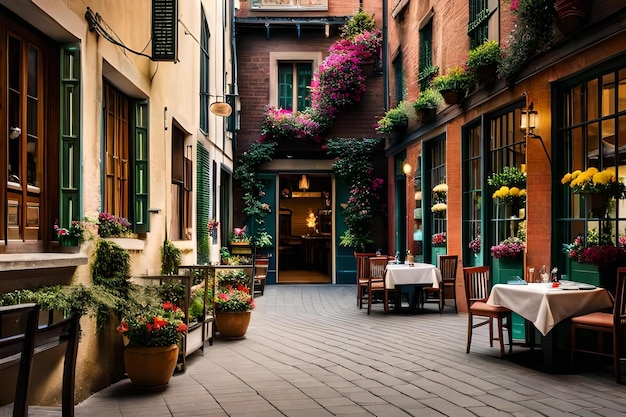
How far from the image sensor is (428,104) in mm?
11758

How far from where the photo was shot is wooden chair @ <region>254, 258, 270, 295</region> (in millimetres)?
14227

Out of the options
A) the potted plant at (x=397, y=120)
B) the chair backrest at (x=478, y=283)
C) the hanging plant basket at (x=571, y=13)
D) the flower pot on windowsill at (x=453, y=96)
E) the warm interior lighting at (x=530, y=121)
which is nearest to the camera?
the hanging plant basket at (x=571, y=13)

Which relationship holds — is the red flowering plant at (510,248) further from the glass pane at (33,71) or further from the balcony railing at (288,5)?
the balcony railing at (288,5)

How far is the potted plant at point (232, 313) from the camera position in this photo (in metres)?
8.18

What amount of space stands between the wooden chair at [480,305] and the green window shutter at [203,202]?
473cm

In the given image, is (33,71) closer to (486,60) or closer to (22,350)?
(22,350)

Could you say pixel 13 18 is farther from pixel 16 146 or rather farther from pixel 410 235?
pixel 410 235

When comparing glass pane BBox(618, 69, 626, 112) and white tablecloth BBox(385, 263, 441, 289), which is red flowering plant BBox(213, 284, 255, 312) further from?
glass pane BBox(618, 69, 626, 112)

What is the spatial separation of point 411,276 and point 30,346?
8356 mm

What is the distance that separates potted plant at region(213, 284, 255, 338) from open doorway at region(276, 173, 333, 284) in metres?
11.2

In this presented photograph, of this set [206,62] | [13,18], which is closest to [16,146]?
[13,18]

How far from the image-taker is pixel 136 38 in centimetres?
662

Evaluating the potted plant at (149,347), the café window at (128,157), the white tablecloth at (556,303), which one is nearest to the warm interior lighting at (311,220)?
the café window at (128,157)

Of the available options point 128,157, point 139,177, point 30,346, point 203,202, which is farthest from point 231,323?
point 30,346
